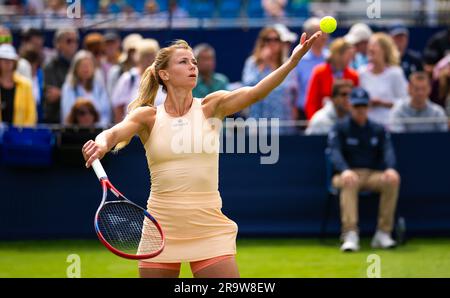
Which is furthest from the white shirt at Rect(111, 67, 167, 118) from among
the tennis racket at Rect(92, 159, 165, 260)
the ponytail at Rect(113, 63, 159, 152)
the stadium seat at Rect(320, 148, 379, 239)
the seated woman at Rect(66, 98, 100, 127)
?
the tennis racket at Rect(92, 159, 165, 260)

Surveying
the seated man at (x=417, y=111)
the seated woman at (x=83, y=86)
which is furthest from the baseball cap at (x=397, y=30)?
the seated woman at (x=83, y=86)

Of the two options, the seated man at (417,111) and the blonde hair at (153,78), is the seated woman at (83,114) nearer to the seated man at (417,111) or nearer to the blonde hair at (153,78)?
the seated man at (417,111)

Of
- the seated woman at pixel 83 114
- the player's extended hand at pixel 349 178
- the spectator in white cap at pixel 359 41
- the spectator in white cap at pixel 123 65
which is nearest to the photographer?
the player's extended hand at pixel 349 178

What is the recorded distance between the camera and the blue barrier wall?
11078 mm

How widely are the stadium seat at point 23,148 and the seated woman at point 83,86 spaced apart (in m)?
0.87

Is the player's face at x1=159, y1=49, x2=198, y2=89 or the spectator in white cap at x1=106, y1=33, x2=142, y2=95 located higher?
the player's face at x1=159, y1=49, x2=198, y2=89

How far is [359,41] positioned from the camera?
13.2 m

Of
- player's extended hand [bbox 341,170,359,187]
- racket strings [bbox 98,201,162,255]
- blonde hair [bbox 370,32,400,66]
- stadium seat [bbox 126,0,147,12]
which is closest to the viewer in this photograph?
racket strings [bbox 98,201,162,255]

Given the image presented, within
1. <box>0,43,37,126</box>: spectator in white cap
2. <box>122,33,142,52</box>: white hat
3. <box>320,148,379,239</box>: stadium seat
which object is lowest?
<box>320,148,379,239</box>: stadium seat

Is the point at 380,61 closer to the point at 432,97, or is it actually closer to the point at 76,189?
the point at 432,97

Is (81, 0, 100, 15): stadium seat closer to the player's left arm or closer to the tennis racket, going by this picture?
the player's left arm

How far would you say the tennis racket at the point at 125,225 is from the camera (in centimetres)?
610

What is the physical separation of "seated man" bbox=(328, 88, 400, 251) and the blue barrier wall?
0.37 meters

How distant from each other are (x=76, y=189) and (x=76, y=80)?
4.85ft
